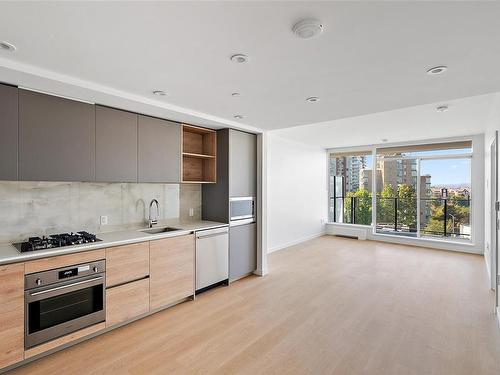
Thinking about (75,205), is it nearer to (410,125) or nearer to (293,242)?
(293,242)

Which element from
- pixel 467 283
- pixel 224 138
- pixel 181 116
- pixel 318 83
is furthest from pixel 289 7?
pixel 467 283

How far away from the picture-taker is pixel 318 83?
2.38 meters

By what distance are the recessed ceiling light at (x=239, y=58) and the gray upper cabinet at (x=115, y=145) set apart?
5.51 feet

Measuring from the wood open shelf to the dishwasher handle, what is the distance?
30.3 inches

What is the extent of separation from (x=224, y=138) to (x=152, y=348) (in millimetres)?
2740

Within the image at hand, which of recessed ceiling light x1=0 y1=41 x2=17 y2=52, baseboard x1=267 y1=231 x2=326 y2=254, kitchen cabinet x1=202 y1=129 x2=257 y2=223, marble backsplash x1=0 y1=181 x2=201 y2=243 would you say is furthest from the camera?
baseboard x1=267 y1=231 x2=326 y2=254

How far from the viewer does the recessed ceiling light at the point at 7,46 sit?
1721mm

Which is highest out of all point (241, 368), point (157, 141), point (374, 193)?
point (157, 141)

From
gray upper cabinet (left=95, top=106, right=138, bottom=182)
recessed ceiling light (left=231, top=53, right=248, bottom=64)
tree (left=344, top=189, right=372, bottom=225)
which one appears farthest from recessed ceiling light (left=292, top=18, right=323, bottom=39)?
tree (left=344, top=189, right=372, bottom=225)

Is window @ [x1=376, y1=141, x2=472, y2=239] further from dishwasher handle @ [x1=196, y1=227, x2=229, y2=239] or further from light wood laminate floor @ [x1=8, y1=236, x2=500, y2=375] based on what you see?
dishwasher handle @ [x1=196, y1=227, x2=229, y2=239]

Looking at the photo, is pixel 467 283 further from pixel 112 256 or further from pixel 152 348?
pixel 112 256

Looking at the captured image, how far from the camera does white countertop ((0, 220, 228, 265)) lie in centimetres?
214

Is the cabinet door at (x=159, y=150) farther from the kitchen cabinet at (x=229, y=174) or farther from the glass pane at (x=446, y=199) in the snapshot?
the glass pane at (x=446, y=199)

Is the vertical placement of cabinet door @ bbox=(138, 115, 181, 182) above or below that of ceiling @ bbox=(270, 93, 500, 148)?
below
